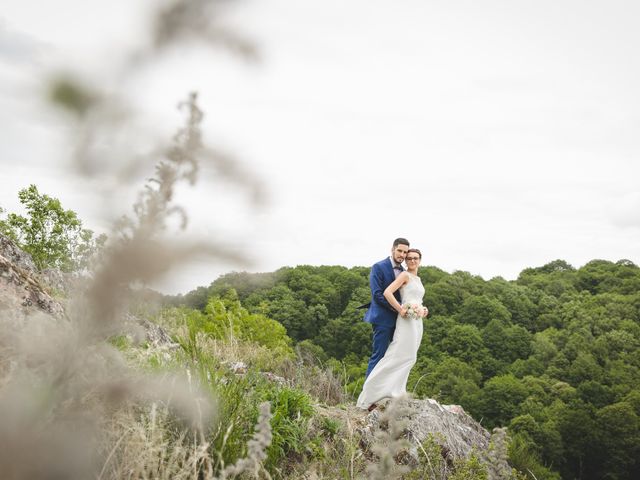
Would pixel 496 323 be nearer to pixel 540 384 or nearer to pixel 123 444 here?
pixel 540 384

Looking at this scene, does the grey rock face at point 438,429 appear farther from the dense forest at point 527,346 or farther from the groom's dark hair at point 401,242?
the dense forest at point 527,346

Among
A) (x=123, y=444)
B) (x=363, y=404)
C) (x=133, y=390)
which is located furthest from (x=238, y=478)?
(x=363, y=404)

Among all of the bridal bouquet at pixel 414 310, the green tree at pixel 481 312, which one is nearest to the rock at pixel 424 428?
the bridal bouquet at pixel 414 310

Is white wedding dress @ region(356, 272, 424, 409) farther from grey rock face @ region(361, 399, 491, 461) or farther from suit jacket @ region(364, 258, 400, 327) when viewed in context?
grey rock face @ region(361, 399, 491, 461)

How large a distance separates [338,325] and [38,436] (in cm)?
4146

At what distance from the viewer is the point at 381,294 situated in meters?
6.95

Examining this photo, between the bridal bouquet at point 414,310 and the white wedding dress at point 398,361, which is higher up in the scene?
the bridal bouquet at point 414,310

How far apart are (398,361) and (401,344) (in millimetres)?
234

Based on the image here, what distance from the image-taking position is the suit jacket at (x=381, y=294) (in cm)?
694

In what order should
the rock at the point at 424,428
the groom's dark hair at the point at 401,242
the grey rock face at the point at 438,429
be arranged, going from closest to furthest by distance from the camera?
the rock at the point at 424,428, the grey rock face at the point at 438,429, the groom's dark hair at the point at 401,242

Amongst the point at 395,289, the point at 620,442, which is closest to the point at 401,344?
the point at 395,289

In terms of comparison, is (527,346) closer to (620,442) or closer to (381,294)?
(620,442)

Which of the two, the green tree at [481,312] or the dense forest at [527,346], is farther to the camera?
the green tree at [481,312]

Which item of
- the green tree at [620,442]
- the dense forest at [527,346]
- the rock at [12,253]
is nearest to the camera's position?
the rock at [12,253]
